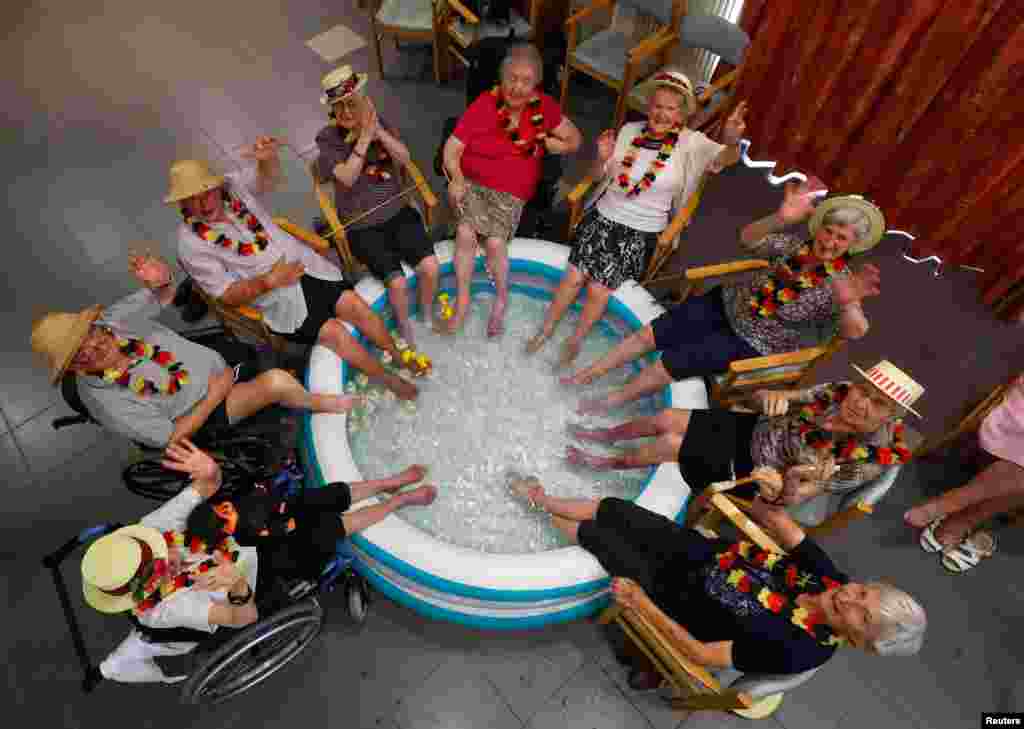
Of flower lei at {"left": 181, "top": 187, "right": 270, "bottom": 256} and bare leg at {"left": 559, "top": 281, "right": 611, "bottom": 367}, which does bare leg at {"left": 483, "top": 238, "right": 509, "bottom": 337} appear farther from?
flower lei at {"left": 181, "top": 187, "right": 270, "bottom": 256}

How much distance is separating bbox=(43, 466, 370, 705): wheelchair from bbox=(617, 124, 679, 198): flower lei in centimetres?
203

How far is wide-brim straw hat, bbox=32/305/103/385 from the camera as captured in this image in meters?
1.99

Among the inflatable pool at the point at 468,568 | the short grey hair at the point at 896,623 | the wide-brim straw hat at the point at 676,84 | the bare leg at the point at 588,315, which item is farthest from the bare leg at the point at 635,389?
the short grey hair at the point at 896,623

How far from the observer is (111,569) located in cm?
174

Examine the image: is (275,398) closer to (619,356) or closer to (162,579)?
(162,579)

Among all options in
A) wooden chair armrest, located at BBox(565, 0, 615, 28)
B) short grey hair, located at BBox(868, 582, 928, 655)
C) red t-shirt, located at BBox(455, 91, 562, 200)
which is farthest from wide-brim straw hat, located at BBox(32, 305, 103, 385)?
wooden chair armrest, located at BBox(565, 0, 615, 28)

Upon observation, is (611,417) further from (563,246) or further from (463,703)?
(463,703)

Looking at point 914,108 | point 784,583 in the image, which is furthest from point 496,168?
point 784,583

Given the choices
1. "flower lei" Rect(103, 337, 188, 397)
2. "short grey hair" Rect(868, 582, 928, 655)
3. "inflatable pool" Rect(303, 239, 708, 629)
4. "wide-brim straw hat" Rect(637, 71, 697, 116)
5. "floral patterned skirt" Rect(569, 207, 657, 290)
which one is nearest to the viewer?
"short grey hair" Rect(868, 582, 928, 655)

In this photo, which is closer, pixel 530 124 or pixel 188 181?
pixel 188 181

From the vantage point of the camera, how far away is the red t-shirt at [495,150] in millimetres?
3004

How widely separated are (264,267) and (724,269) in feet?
6.84

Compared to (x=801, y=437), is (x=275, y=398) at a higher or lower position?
lower

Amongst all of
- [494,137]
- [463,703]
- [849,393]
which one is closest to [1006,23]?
[849,393]
